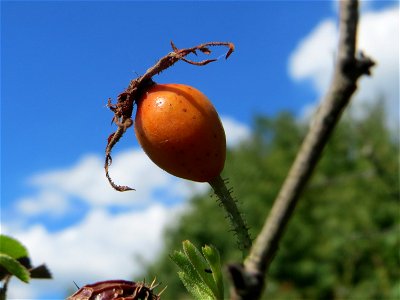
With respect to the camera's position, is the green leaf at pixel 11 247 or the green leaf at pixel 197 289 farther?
the green leaf at pixel 11 247

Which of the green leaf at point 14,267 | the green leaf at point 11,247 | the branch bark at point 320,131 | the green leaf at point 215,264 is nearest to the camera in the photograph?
the branch bark at point 320,131

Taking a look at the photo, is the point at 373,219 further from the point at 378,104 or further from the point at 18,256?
the point at 18,256

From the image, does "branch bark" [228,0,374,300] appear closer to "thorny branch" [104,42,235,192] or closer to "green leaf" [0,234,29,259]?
"thorny branch" [104,42,235,192]

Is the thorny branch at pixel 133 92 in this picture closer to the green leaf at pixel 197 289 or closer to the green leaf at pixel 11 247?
the green leaf at pixel 197 289

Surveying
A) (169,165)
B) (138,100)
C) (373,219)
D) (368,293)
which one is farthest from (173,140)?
(373,219)

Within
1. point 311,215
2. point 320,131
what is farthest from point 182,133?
point 311,215

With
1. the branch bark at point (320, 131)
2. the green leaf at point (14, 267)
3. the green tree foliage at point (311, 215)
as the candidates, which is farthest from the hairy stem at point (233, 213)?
the green tree foliage at point (311, 215)

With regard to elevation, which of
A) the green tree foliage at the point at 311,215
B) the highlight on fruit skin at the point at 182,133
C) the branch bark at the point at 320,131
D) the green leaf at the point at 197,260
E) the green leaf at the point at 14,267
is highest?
the branch bark at the point at 320,131

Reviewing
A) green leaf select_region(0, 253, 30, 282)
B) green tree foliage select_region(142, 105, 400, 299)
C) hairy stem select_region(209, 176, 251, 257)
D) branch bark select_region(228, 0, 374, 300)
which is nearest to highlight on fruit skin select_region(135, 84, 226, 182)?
hairy stem select_region(209, 176, 251, 257)
